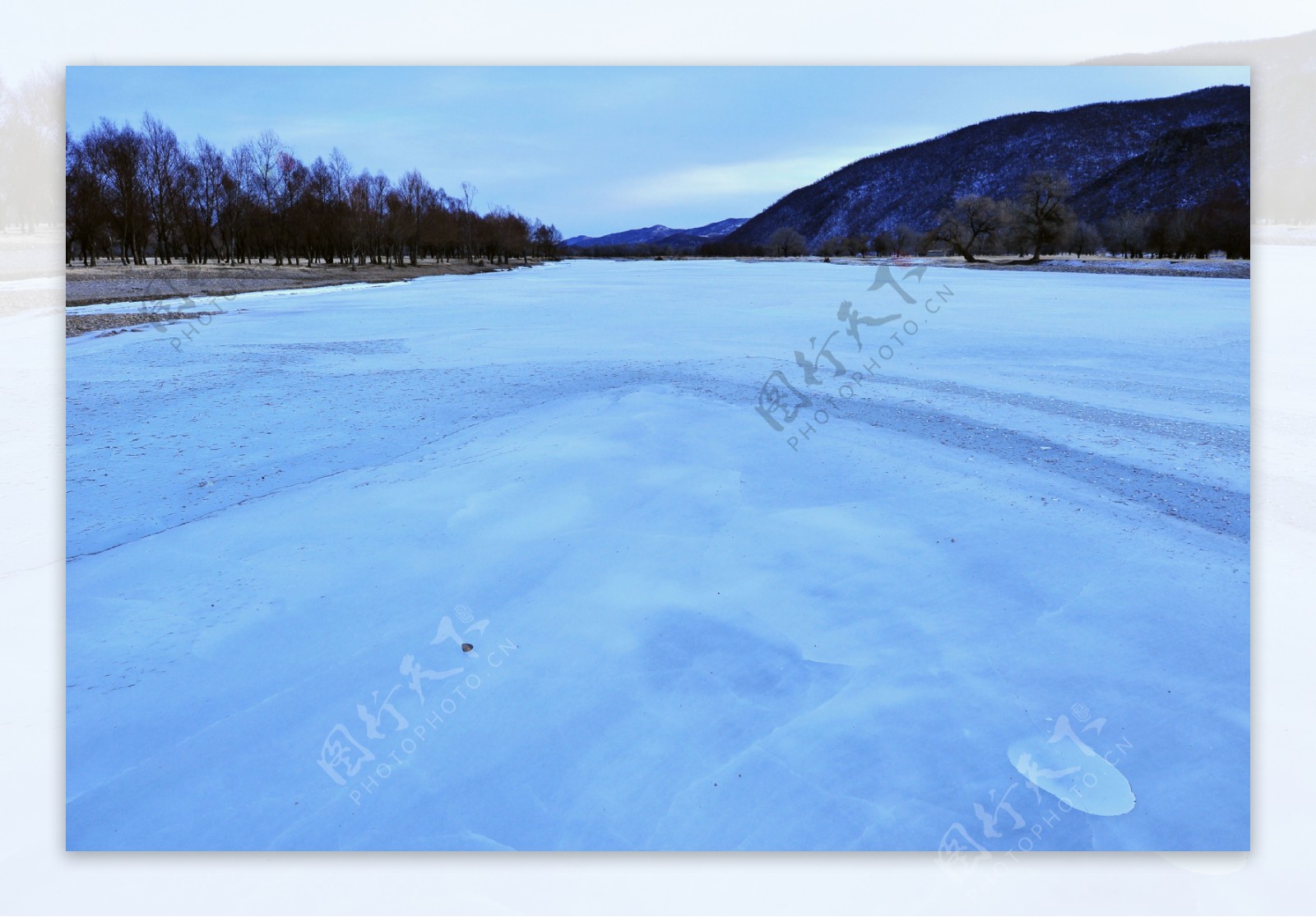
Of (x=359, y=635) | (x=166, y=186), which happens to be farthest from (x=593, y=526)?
(x=166, y=186)

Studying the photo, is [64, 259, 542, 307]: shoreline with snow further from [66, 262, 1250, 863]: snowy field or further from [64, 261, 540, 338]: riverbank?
[66, 262, 1250, 863]: snowy field

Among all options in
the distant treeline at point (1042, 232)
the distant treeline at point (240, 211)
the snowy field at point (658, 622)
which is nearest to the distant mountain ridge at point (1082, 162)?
the distant treeline at point (1042, 232)

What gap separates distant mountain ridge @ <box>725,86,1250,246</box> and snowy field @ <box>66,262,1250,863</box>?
2467mm

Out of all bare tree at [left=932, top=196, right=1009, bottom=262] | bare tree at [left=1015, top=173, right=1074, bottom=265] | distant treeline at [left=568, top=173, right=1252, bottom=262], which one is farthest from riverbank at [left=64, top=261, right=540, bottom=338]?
bare tree at [left=1015, top=173, right=1074, bottom=265]

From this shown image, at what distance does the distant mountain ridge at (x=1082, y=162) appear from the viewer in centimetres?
830

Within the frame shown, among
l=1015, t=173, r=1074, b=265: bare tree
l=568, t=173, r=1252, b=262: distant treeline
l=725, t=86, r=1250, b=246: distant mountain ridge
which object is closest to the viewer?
l=725, t=86, r=1250, b=246: distant mountain ridge

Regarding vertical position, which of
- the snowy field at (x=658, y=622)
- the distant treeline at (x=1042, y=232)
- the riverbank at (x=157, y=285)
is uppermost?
the distant treeline at (x=1042, y=232)

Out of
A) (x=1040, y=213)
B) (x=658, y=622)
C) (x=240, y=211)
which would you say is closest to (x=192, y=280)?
(x=240, y=211)

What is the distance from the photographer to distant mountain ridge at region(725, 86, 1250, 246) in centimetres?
830

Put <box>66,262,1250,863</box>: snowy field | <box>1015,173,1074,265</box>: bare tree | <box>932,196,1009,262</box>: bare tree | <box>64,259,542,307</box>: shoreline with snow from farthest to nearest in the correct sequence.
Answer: <box>932,196,1009,262</box>: bare tree
<box>1015,173,1074,265</box>: bare tree
<box>64,259,542,307</box>: shoreline with snow
<box>66,262,1250,863</box>: snowy field

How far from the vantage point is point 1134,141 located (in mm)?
29609

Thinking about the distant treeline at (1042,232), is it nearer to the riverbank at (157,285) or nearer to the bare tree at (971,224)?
the bare tree at (971,224)

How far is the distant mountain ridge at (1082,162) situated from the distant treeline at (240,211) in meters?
9.63

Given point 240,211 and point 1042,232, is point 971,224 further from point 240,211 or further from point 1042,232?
point 240,211
